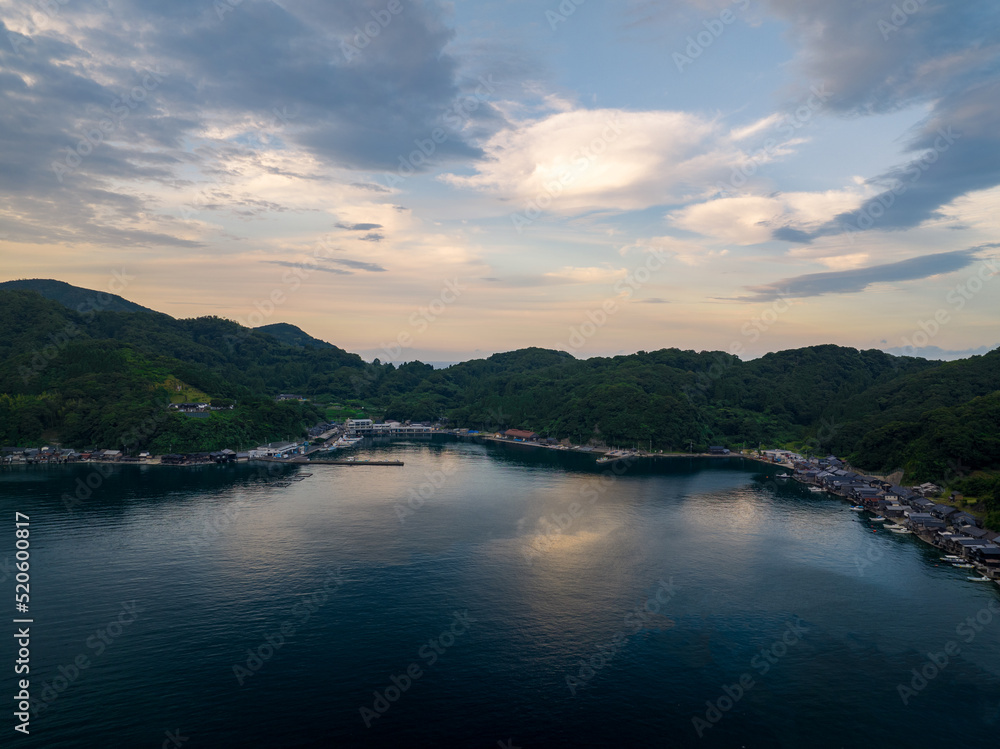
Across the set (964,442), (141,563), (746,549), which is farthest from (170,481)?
(964,442)

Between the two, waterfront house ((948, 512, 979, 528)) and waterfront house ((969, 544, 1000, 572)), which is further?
waterfront house ((948, 512, 979, 528))

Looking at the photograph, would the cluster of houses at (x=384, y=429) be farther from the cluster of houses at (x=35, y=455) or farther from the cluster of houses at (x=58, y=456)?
the cluster of houses at (x=35, y=455)

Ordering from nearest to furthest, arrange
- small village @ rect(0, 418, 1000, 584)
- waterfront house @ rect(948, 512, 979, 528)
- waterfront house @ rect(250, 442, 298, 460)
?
small village @ rect(0, 418, 1000, 584) → waterfront house @ rect(948, 512, 979, 528) → waterfront house @ rect(250, 442, 298, 460)

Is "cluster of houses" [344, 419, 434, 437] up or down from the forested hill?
down

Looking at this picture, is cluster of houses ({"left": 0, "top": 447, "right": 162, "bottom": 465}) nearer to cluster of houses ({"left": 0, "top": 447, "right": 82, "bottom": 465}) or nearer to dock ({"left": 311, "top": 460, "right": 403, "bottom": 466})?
cluster of houses ({"left": 0, "top": 447, "right": 82, "bottom": 465})

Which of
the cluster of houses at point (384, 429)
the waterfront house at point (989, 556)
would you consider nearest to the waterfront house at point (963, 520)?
the waterfront house at point (989, 556)

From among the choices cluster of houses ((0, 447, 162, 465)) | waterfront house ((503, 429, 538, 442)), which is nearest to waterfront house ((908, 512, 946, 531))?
waterfront house ((503, 429, 538, 442))

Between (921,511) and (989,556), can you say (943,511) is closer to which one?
(921,511)
